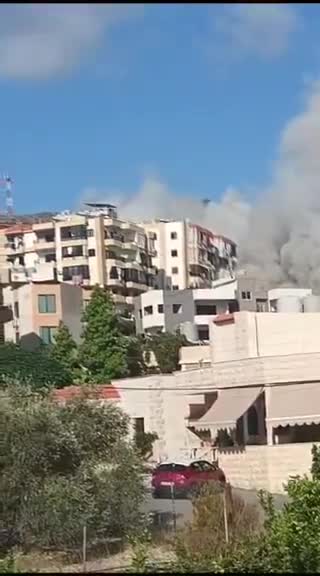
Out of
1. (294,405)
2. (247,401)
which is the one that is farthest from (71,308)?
(294,405)

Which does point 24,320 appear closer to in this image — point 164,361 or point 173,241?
point 164,361

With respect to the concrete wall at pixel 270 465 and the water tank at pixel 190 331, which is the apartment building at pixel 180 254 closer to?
the water tank at pixel 190 331

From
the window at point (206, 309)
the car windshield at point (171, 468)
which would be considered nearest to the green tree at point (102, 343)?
the window at point (206, 309)

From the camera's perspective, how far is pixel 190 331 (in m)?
54.9

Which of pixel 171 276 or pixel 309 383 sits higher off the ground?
pixel 171 276

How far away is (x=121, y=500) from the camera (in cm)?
1371

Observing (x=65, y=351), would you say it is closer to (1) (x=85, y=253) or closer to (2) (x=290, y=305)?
(2) (x=290, y=305)

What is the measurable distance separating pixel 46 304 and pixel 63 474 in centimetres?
4279

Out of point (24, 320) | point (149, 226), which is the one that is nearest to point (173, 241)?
point (149, 226)

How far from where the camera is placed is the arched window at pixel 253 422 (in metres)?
28.9

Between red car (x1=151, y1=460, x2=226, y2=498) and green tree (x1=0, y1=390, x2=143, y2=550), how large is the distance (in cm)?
828

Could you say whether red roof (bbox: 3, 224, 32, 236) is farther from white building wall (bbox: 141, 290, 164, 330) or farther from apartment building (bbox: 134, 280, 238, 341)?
apartment building (bbox: 134, 280, 238, 341)

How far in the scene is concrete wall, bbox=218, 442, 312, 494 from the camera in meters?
25.8

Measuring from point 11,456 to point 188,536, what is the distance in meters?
2.95
